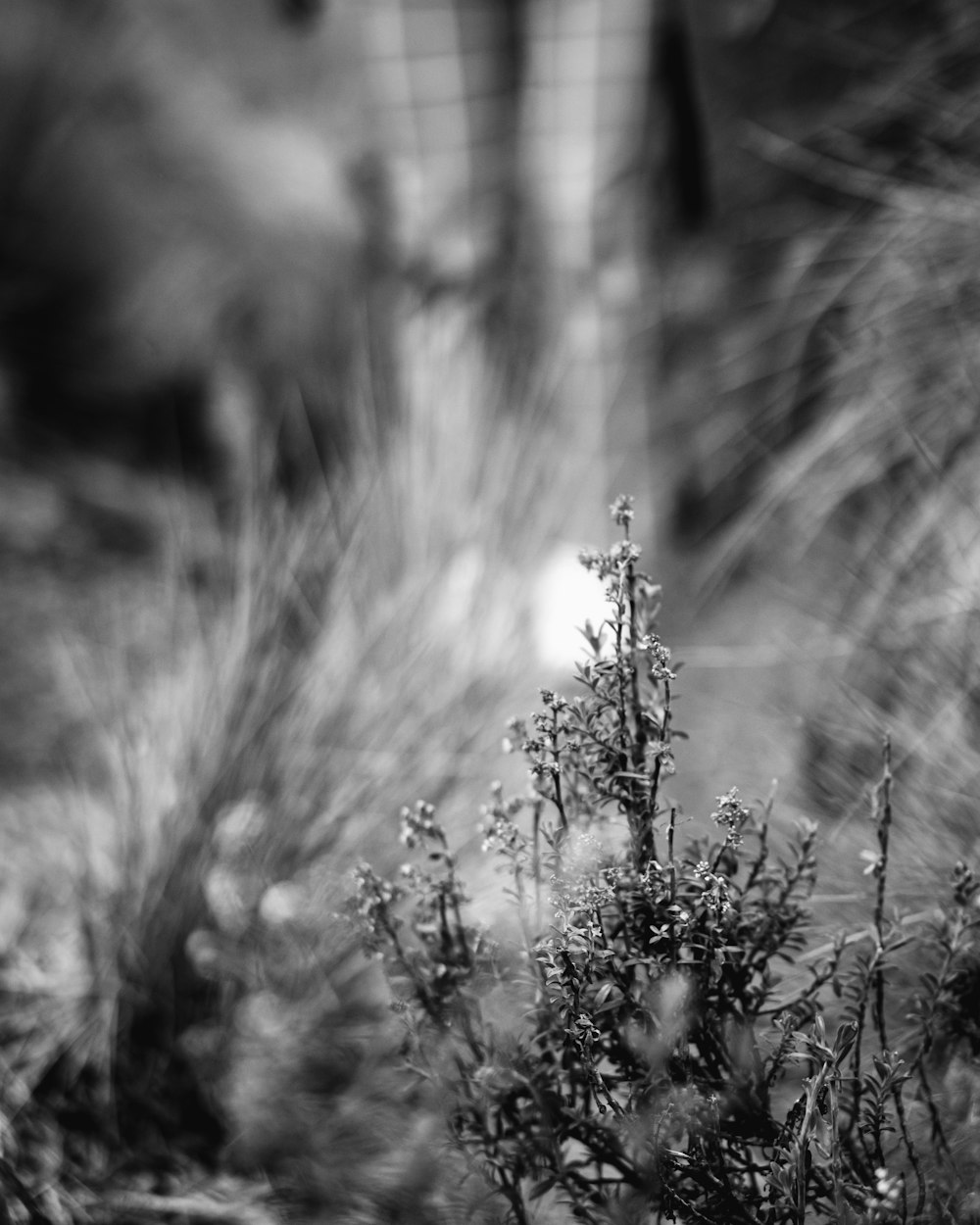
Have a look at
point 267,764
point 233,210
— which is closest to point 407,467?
point 267,764

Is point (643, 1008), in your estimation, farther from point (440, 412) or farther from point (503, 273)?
point (503, 273)

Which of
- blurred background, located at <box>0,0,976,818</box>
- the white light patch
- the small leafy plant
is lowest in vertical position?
the small leafy plant

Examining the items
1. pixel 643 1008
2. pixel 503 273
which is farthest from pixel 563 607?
pixel 643 1008

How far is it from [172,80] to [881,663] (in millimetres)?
1486

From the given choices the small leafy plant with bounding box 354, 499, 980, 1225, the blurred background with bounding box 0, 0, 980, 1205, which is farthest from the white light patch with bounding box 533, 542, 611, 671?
the small leafy plant with bounding box 354, 499, 980, 1225

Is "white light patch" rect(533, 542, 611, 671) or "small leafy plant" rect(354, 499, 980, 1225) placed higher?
"white light patch" rect(533, 542, 611, 671)

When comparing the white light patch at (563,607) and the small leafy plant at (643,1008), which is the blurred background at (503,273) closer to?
the white light patch at (563,607)

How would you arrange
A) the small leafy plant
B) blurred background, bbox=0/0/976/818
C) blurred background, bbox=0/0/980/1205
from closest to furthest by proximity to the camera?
1. the small leafy plant
2. blurred background, bbox=0/0/980/1205
3. blurred background, bbox=0/0/976/818

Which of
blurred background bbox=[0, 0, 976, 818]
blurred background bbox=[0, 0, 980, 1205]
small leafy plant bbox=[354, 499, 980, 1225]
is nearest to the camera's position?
small leafy plant bbox=[354, 499, 980, 1225]

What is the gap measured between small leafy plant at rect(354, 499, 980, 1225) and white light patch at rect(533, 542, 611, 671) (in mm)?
571

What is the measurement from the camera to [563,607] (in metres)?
1.15

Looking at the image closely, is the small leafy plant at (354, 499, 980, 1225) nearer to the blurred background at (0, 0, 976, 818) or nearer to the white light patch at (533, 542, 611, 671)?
the blurred background at (0, 0, 976, 818)

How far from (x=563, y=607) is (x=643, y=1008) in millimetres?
776

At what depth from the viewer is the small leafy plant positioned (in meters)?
0.38
